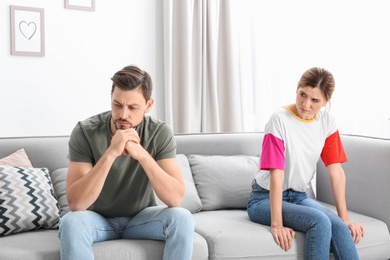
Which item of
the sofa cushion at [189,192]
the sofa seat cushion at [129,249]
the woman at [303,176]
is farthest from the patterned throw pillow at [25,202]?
the woman at [303,176]

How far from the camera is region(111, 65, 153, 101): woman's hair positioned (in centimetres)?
222

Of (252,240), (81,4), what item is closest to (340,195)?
(252,240)

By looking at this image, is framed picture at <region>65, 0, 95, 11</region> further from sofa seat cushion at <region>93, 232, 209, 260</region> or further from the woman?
sofa seat cushion at <region>93, 232, 209, 260</region>

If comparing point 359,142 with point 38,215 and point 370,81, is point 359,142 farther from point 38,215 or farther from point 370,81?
point 38,215

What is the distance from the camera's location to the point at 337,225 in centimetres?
244

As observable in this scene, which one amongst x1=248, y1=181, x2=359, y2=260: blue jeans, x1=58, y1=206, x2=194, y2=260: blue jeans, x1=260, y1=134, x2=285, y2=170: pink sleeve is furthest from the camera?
x1=260, y1=134, x2=285, y2=170: pink sleeve

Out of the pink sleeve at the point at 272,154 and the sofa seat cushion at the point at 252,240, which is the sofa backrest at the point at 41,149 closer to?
the sofa seat cushion at the point at 252,240

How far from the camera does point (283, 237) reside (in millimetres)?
2434

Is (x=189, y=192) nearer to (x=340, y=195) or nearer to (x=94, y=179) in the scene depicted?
(x=340, y=195)

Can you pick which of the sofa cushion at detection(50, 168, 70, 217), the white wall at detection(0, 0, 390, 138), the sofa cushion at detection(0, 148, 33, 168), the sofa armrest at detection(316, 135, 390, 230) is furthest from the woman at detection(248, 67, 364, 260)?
the white wall at detection(0, 0, 390, 138)

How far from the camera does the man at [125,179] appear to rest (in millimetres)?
2133

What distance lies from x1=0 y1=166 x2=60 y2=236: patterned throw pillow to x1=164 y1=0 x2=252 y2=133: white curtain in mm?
1350

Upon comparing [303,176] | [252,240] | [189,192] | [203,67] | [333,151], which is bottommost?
[252,240]

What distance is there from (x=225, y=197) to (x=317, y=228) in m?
0.71
